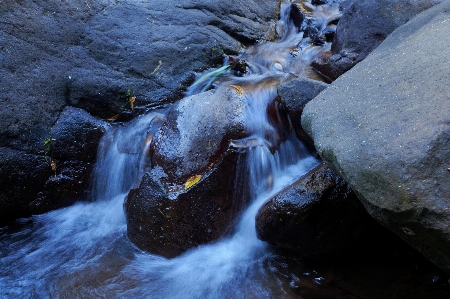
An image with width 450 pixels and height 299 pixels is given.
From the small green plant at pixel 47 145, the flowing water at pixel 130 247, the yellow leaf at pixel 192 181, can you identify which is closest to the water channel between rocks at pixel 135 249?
the flowing water at pixel 130 247

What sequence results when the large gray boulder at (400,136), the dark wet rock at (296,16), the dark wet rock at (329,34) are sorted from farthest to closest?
the dark wet rock at (296,16), the dark wet rock at (329,34), the large gray boulder at (400,136)

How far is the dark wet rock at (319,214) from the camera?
127 inches

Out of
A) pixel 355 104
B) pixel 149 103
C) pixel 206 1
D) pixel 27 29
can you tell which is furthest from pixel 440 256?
pixel 206 1

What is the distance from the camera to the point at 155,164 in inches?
153

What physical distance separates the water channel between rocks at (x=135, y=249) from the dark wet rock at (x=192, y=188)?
90 mm

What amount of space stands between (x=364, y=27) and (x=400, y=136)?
327 cm

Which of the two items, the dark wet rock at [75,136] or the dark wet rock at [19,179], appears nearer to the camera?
the dark wet rock at [19,179]

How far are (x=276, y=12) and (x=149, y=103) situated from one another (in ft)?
11.4

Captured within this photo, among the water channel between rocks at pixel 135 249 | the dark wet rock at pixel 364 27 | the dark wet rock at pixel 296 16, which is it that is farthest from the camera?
the dark wet rock at pixel 296 16

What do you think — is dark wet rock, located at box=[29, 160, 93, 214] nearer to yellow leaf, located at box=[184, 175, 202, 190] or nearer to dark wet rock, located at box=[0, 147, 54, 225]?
dark wet rock, located at box=[0, 147, 54, 225]

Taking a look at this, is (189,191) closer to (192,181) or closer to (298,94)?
(192,181)

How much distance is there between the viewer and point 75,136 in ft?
14.1

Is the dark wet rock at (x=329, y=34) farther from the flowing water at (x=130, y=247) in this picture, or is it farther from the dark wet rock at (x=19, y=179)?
the dark wet rock at (x=19, y=179)

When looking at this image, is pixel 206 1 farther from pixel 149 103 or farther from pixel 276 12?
pixel 149 103
